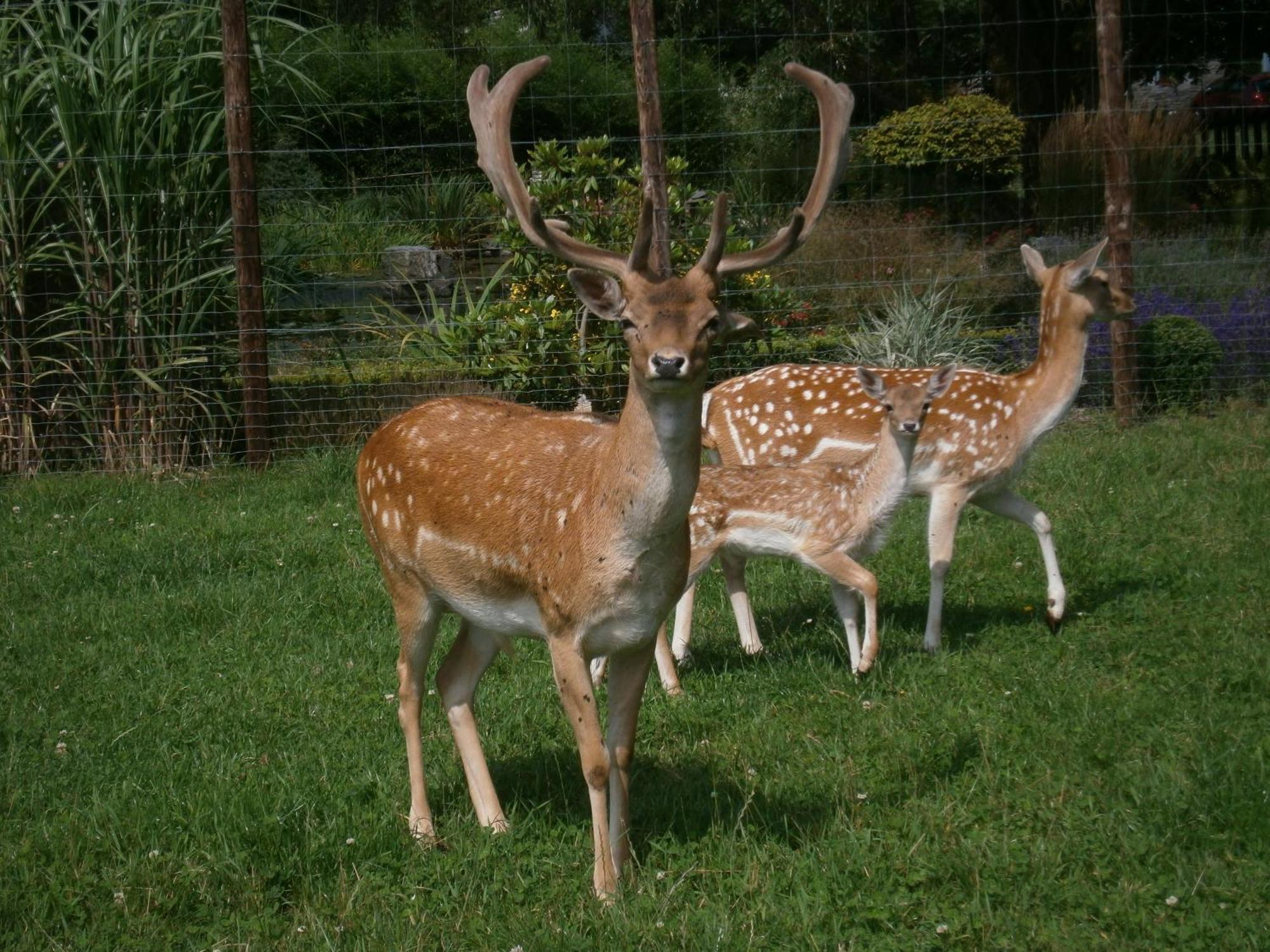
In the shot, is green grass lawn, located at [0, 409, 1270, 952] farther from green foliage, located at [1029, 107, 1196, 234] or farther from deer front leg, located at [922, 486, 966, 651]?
green foliage, located at [1029, 107, 1196, 234]

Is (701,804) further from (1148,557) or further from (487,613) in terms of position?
(1148,557)

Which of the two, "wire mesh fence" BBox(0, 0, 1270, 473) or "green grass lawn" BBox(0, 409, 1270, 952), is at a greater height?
"wire mesh fence" BBox(0, 0, 1270, 473)

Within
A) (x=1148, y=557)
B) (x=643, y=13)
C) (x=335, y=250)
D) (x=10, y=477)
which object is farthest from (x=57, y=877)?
(x=335, y=250)

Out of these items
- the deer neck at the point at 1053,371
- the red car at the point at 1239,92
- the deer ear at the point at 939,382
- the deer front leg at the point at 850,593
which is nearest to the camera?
the deer front leg at the point at 850,593

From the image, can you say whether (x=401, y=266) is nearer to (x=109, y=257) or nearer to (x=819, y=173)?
(x=109, y=257)

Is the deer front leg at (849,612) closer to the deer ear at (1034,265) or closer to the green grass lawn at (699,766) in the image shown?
the green grass lawn at (699,766)

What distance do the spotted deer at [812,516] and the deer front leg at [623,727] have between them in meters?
1.92

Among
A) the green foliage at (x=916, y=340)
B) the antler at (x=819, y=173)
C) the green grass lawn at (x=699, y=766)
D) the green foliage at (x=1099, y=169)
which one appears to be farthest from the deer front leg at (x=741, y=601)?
the green foliage at (x=1099, y=169)

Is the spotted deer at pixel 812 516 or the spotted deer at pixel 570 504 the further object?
the spotted deer at pixel 812 516

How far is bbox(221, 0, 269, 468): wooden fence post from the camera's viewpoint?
32.6 feet

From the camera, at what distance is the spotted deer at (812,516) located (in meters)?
6.53

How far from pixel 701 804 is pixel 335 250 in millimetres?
10448

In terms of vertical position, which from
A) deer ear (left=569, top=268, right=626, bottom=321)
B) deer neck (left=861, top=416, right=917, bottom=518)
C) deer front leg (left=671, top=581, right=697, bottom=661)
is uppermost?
deer ear (left=569, top=268, right=626, bottom=321)

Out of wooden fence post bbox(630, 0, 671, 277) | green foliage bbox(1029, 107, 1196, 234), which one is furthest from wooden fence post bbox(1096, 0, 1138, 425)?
green foliage bbox(1029, 107, 1196, 234)
